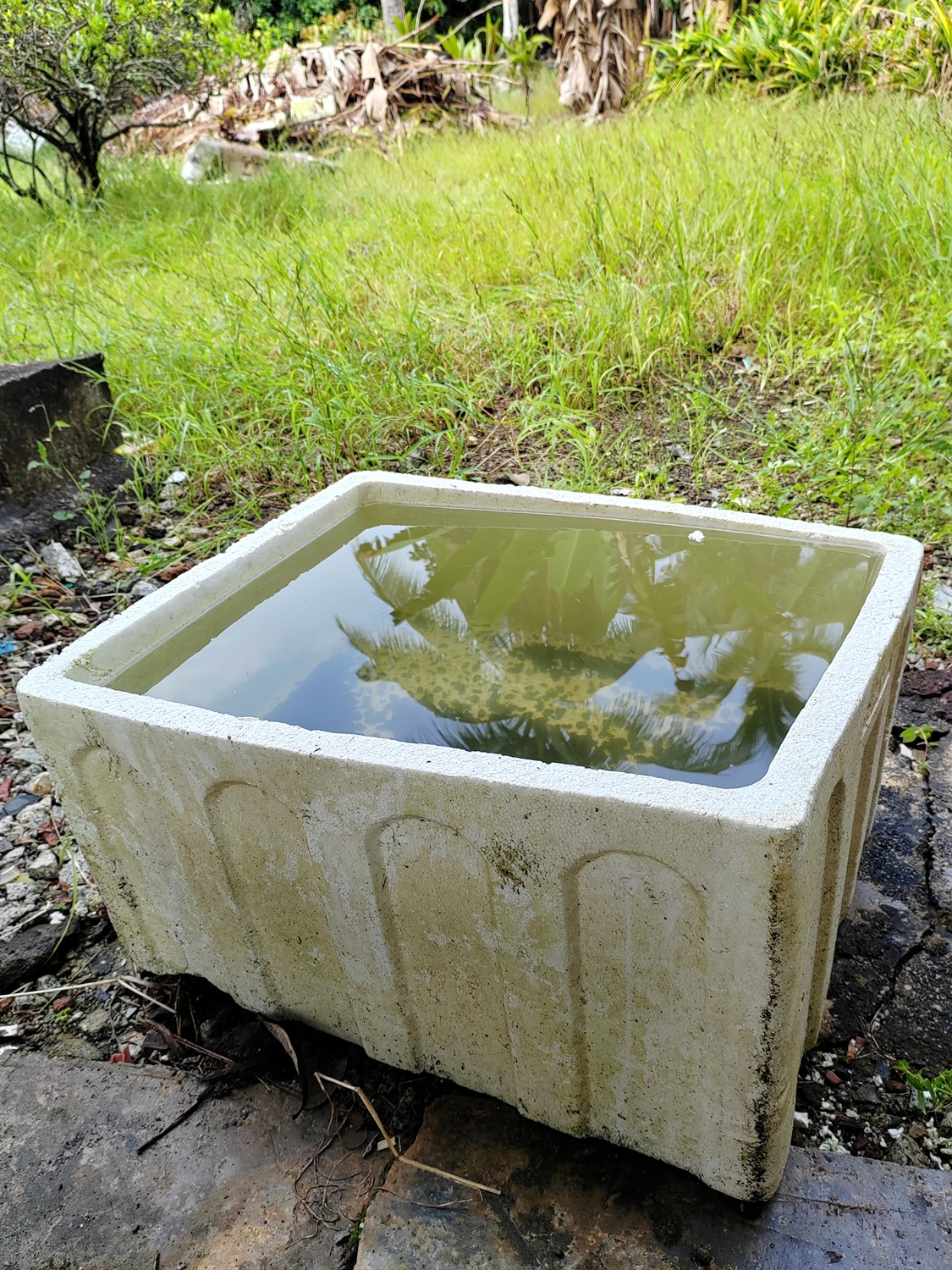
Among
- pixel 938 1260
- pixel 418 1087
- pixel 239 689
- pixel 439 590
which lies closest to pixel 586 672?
pixel 439 590

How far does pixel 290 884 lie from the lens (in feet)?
3.96

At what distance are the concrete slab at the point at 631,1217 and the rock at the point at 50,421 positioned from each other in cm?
236

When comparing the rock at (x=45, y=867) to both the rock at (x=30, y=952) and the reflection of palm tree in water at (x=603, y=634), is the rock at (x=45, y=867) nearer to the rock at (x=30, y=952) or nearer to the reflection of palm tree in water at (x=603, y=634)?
the rock at (x=30, y=952)

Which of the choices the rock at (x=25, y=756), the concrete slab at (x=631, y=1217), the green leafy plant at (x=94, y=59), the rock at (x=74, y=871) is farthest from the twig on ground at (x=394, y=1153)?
the green leafy plant at (x=94, y=59)

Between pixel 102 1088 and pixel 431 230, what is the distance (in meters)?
3.53

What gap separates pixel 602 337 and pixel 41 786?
7.24 feet

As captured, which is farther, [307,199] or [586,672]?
[307,199]

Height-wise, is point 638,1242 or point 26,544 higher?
point 26,544

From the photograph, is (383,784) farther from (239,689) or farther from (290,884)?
(239,689)

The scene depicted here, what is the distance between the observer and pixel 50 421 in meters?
2.81

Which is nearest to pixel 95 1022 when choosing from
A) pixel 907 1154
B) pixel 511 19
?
pixel 907 1154

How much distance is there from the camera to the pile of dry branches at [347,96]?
7.81 m

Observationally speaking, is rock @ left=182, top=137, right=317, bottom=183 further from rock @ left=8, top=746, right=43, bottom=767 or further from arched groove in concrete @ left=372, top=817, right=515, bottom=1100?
arched groove in concrete @ left=372, top=817, right=515, bottom=1100

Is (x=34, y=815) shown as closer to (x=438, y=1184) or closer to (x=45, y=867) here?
(x=45, y=867)
